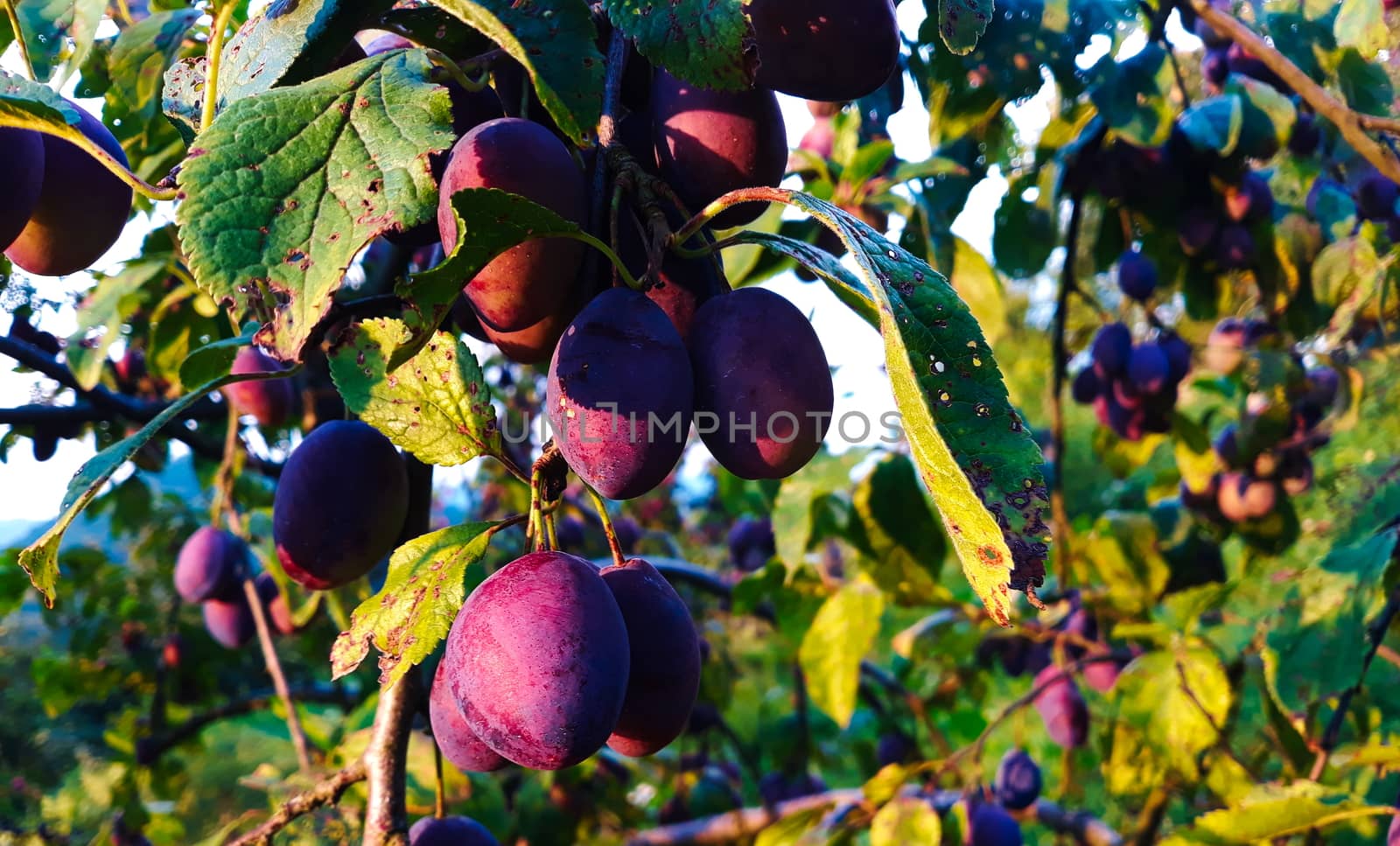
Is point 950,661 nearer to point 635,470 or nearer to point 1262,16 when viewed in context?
point 1262,16

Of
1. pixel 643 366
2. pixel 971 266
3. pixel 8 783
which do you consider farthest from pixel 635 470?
pixel 8 783

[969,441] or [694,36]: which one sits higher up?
[694,36]

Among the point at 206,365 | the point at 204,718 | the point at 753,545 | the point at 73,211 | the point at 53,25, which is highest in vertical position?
the point at 53,25

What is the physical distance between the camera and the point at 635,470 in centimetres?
51

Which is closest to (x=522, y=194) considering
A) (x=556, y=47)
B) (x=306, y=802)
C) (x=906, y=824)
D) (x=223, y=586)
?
(x=556, y=47)

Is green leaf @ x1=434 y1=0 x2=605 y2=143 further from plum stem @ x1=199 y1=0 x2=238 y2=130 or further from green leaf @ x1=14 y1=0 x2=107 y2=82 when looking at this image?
green leaf @ x1=14 y1=0 x2=107 y2=82

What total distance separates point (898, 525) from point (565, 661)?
1125 millimetres

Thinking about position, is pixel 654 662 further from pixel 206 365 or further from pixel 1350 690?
pixel 1350 690

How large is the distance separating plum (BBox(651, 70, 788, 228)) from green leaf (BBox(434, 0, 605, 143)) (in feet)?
0.28

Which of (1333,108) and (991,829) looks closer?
(1333,108)

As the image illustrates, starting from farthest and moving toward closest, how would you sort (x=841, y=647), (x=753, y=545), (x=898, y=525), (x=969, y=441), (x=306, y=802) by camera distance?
(x=753, y=545) < (x=841, y=647) < (x=898, y=525) < (x=306, y=802) < (x=969, y=441)

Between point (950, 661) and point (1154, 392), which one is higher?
point (1154, 392)

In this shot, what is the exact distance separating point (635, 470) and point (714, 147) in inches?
7.6

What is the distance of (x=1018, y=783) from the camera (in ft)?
5.85
